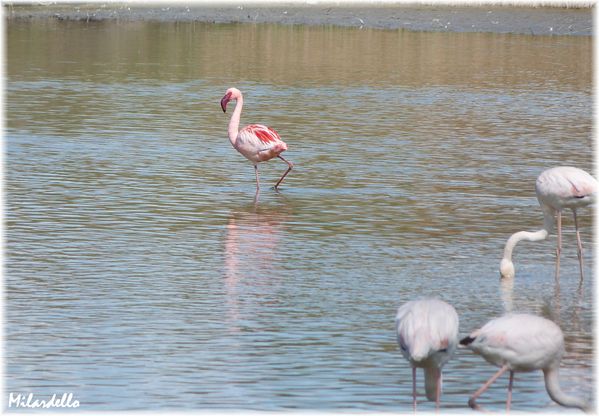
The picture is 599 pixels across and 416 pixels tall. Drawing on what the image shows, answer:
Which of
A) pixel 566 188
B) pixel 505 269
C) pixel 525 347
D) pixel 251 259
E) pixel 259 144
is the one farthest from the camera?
pixel 259 144

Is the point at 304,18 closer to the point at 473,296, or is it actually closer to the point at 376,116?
the point at 376,116

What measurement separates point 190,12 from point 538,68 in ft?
42.4

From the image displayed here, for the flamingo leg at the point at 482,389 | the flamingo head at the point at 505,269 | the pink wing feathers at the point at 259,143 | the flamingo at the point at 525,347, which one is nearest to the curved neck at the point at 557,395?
the flamingo at the point at 525,347

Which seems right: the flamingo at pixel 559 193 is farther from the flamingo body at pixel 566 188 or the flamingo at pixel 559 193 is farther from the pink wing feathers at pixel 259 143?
the pink wing feathers at pixel 259 143

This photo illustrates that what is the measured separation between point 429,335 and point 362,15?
2945 cm

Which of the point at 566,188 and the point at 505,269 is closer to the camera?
the point at 566,188

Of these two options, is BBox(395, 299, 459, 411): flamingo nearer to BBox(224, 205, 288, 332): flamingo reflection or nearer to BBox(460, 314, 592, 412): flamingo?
BBox(460, 314, 592, 412): flamingo

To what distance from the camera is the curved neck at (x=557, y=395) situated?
609 centimetres

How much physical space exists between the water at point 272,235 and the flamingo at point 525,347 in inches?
14.8

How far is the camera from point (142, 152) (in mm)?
14805
